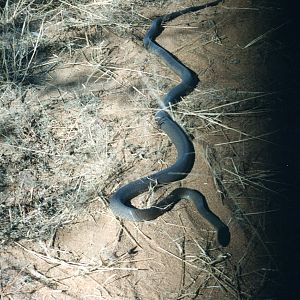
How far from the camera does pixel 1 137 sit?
3.37m

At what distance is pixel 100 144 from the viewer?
10.8ft

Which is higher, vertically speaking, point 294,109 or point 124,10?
point 124,10

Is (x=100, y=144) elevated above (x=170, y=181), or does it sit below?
above

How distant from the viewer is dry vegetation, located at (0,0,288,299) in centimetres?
250

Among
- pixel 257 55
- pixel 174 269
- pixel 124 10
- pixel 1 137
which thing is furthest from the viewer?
pixel 124 10

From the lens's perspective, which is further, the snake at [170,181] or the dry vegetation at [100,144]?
the snake at [170,181]

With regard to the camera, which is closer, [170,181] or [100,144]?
[170,181]

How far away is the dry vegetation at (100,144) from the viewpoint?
2.50 metres

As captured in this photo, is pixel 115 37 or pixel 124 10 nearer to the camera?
pixel 115 37

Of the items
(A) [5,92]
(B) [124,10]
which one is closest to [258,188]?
(A) [5,92]

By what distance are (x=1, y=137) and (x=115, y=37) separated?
5.90 ft

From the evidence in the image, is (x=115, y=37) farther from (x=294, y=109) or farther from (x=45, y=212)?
(x=45, y=212)

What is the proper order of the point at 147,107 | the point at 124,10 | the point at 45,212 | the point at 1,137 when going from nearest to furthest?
the point at 45,212, the point at 1,137, the point at 147,107, the point at 124,10

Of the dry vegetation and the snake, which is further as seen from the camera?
the snake
